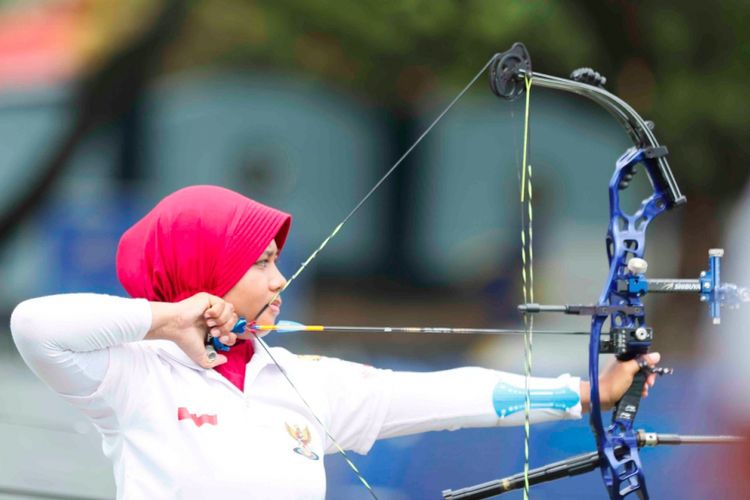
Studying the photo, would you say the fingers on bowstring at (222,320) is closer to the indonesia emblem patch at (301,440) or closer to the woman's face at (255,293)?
the woman's face at (255,293)

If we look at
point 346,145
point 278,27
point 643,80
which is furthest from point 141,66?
point 643,80

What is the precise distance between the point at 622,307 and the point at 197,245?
27.3 inches

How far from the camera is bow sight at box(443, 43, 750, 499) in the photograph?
1.76m

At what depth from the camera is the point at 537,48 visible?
3.13m

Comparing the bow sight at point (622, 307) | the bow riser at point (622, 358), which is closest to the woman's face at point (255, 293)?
the bow sight at point (622, 307)

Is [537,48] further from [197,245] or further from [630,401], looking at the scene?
[197,245]

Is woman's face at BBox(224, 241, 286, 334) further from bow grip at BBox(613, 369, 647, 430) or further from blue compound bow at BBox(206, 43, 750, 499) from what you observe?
bow grip at BBox(613, 369, 647, 430)

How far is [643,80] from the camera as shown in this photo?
3.13m

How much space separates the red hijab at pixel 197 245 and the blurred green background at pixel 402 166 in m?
1.43

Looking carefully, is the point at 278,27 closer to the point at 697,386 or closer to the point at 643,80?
the point at 643,80

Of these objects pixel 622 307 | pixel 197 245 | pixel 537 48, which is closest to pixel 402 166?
pixel 537 48

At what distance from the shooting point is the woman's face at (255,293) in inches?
65.9

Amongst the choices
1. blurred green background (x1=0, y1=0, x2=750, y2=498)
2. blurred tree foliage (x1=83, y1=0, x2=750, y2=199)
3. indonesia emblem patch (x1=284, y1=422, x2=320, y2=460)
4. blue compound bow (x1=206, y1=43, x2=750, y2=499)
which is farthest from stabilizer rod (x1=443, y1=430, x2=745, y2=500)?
blurred tree foliage (x1=83, y1=0, x2=750, y2=199)

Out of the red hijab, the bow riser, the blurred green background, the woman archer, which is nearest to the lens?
the woman archer
